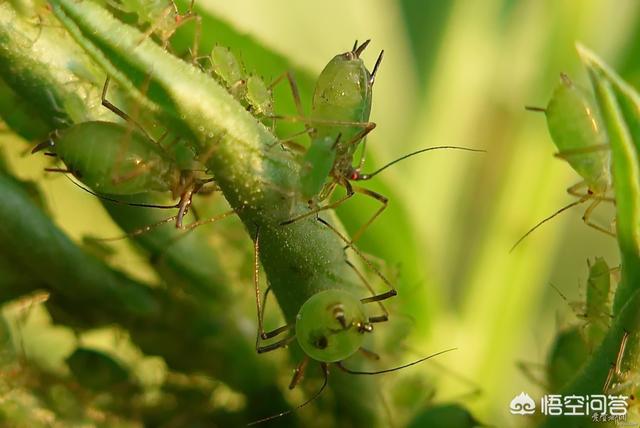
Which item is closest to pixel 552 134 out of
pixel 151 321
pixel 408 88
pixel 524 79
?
pixel 151 321

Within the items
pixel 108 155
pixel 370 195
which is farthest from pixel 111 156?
pixel 370 195

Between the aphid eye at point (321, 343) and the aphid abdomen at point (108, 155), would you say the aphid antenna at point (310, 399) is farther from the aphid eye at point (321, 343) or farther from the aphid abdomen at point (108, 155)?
the aphid abdomen at point (108, 155)

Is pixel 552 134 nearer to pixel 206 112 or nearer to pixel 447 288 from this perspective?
pixel 206 112

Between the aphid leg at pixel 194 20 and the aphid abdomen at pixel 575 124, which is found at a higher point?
the aphid leg at pixel 194 20

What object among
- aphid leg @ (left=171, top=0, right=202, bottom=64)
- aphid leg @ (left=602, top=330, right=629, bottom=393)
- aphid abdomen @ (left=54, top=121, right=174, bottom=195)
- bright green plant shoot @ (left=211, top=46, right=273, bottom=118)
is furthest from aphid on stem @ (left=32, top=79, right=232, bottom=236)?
aphid leg @ (left=602, top=330, right=629, bottom=393)

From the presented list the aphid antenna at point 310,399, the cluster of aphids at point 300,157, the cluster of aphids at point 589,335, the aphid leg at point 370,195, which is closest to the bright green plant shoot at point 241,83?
the cluster of aphids at point 300,157

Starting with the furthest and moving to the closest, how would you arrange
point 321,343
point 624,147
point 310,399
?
point 310,399 → point 321,343 → point 624,147

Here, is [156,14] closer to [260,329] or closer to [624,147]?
[260,329]
